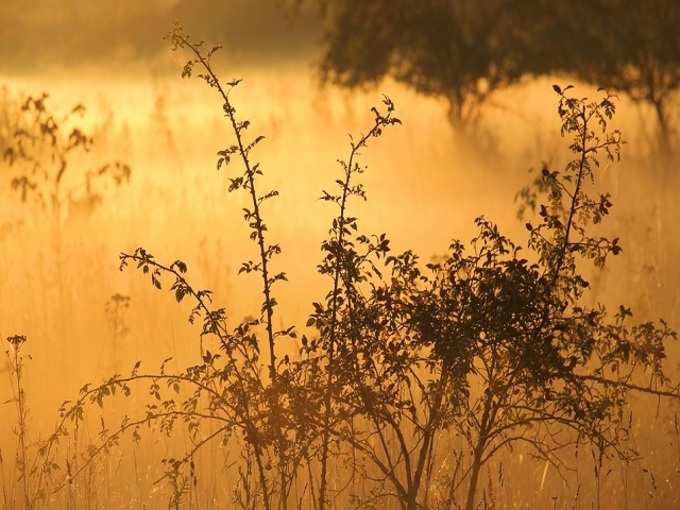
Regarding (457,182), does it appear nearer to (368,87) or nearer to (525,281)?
(368,87)

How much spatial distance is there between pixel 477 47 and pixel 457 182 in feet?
7.55

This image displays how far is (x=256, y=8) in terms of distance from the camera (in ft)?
74.2

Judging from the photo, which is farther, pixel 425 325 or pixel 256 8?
pixel 256 8

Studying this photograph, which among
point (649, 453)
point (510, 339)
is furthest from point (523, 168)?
point (510, 339)

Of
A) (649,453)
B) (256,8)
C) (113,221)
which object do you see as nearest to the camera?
(649,453)

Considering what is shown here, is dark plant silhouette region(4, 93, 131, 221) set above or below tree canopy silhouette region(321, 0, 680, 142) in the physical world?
below

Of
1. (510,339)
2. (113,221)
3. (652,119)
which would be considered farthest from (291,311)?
(652,119)

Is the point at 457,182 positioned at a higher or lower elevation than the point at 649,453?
higher

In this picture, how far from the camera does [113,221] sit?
17.9 m

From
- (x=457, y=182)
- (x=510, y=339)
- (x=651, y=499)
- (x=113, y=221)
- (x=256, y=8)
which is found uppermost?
(x=256, y=8)

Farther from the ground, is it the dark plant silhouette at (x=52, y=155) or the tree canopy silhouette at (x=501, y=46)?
the tree canopy silhouette at (x=501, y=46)

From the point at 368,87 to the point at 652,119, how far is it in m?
4.51

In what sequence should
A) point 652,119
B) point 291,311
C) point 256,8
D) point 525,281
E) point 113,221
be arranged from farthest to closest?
point 256,8 → point 652,119 → point 113,221 → point 291,311 → point 525,281

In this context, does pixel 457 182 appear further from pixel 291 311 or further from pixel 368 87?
pixel 291 311
